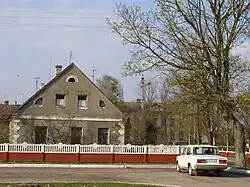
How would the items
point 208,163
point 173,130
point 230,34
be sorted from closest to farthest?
point 208,163 < point 230,34 < point 173,130

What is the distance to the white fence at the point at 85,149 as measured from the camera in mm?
35219

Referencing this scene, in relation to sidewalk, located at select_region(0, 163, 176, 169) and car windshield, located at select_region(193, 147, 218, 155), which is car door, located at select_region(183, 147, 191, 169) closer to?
car windshield, located at select_region(193, 147, 218, 155)

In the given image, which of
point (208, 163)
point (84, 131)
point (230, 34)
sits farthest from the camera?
point (84, 131)

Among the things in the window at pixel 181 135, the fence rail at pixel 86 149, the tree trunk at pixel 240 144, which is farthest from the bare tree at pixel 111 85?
the tree trunk at pixel 240 144

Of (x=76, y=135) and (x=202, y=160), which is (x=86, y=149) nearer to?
(x=76, y=135)

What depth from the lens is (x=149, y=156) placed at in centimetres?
3616

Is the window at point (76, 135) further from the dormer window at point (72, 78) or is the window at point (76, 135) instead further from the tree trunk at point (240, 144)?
the tree trunk at point (240, 144)

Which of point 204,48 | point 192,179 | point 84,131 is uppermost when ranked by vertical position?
point 204,48

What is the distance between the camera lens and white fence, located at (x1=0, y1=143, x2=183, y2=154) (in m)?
35.2

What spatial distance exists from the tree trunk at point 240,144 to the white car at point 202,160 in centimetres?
470

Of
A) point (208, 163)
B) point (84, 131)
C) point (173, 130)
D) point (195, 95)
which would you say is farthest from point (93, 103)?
point (208, 163)

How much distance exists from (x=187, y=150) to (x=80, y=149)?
431 inches

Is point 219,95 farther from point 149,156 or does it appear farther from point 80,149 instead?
point 80,149

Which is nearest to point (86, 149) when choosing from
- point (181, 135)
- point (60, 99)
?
point (60, 99)
